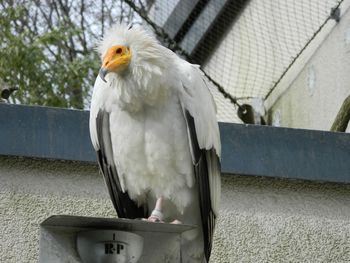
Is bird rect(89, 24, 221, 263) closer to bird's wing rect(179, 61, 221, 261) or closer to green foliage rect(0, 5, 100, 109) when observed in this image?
bird's wing rect(179, 61, 221, 261)

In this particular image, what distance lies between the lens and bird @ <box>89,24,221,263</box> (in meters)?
5.27

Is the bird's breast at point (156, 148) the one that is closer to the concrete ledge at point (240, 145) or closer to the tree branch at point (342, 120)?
the concrete ledge at point (240, 145)

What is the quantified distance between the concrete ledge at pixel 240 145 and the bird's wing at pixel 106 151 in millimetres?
516

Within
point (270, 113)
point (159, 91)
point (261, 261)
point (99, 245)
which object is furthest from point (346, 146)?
point (270, 113)

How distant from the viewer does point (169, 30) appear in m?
11.1

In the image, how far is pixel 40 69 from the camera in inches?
441

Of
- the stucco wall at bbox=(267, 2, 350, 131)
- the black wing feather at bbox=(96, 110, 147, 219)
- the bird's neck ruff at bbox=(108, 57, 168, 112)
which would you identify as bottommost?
the stucco wall at bbox=(267, 2, 350, 131)

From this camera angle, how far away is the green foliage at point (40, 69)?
1073 cm

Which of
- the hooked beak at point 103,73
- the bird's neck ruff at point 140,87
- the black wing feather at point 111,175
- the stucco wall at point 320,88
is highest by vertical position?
the hooked beak at point 103,73

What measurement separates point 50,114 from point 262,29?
4375mm

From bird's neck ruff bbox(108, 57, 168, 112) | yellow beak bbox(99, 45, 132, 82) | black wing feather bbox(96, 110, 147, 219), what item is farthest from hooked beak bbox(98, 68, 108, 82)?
black wing feather bbox(96, 110, 147, 219)

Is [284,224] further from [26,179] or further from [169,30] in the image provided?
[169,30]

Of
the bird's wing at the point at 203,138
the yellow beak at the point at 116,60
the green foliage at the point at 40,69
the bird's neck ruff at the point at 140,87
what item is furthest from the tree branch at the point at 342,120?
the green foliage at the point at 40,69

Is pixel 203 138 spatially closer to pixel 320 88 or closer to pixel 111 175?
pixel 111 175
